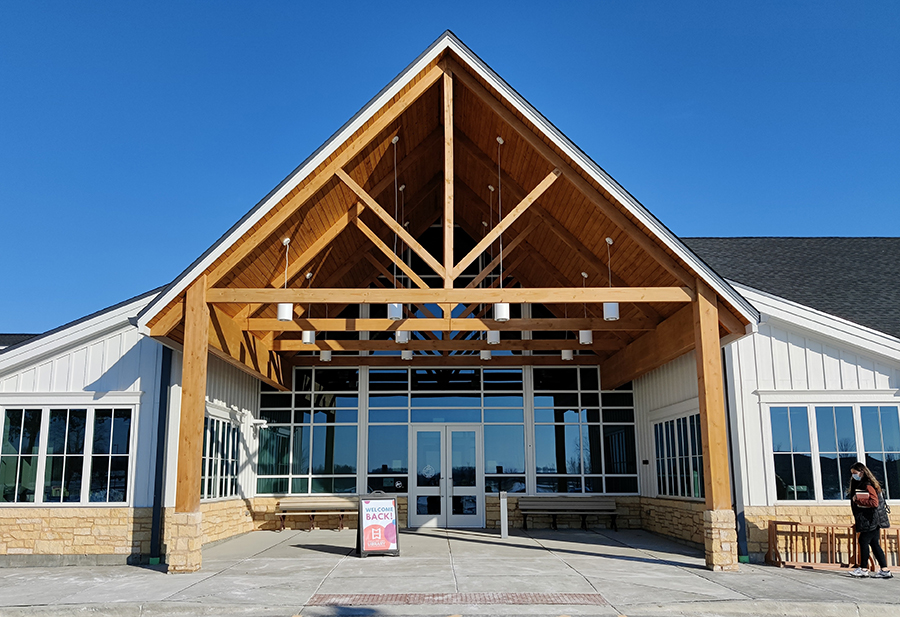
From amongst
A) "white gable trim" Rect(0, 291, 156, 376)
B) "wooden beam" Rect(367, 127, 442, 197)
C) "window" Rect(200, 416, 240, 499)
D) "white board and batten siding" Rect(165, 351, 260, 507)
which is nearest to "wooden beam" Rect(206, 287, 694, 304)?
"white board and batten siding" Rect(165, 351, 260, 507)

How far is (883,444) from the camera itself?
11883 millimetres

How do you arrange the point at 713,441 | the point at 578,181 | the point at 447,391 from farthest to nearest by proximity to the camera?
the point at 447,391
the point at 578,181
the point at 713,441

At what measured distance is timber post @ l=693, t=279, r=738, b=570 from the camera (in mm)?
10234

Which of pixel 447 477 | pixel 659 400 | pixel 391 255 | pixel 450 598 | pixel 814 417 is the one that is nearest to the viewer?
pixel 450 598

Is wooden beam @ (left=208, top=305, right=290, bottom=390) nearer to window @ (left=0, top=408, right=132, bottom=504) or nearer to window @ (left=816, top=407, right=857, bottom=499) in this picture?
window @ (left=0, top=408, right=132, bottom=504)

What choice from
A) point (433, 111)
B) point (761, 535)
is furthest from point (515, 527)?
point (433, 111)

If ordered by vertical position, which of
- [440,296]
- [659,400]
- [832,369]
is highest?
[440,296]

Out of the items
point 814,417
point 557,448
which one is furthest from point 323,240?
point 814,417

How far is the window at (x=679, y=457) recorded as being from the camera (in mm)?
13320

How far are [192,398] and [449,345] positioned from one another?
572cm

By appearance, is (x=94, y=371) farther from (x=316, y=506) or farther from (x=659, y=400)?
(x=659, y=400)

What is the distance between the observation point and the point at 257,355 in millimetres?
14188

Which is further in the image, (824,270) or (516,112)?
(824,270)

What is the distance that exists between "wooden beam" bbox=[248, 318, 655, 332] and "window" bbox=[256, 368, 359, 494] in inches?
166
